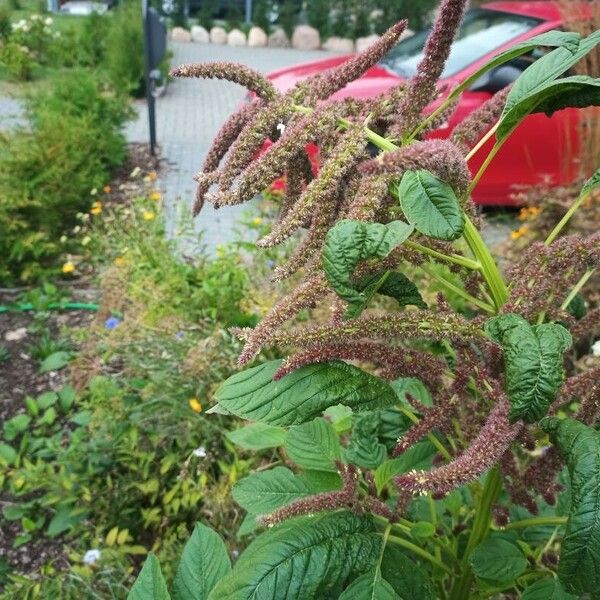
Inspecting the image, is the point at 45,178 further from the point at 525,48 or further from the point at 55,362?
the point at 525,48

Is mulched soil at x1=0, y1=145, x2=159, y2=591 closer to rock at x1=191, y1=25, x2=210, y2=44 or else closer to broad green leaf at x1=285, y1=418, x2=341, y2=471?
broad green leaf at x1=285, y1=418, x2=341, y2=471

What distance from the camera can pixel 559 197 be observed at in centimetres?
402

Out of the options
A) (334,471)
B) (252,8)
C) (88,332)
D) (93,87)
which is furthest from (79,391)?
(252,8)

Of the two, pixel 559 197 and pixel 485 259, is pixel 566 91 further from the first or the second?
pixel 559 197

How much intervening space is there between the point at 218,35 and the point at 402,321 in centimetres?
1565

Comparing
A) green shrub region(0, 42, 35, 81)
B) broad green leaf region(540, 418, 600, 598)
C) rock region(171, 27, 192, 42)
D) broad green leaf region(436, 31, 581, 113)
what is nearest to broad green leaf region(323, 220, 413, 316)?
broad green leaf region(436, 31, 581, 113)

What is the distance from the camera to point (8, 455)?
2.88 meters

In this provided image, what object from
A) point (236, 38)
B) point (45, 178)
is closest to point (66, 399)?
point (45, 178)

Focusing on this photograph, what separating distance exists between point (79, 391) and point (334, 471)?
2.30 meters

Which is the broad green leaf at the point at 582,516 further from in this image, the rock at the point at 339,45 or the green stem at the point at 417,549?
the rock at the point at 339,45

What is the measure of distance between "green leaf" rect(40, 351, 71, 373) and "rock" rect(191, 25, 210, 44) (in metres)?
13.1

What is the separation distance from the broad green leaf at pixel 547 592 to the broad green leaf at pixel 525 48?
2.46 feet

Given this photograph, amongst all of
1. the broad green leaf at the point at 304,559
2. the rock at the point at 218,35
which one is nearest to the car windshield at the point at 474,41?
the broad green leaf at the point at 304,559

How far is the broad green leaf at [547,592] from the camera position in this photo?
1.06 meters
